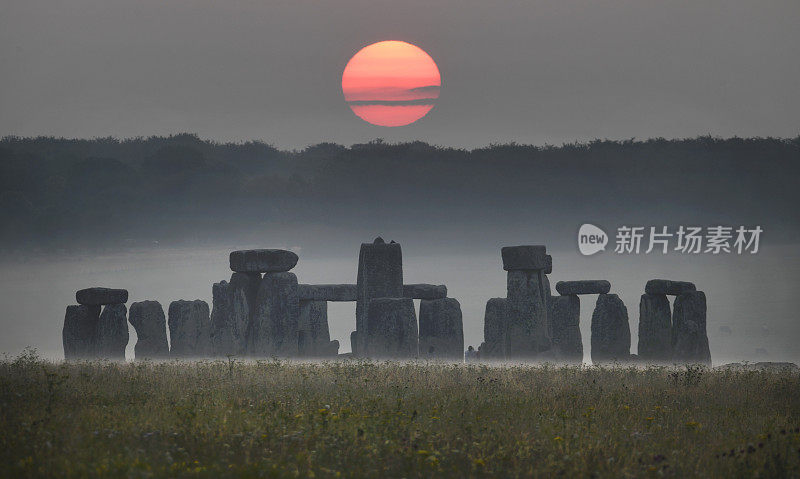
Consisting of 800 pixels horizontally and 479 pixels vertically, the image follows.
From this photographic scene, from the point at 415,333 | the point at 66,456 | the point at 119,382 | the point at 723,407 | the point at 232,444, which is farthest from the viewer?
the point at 415,333

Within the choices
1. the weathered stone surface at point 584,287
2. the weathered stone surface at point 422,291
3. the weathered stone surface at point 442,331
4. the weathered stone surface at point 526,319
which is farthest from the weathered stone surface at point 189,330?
the weathered stone surface at point 584,287

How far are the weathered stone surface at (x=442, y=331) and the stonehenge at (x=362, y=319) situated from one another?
0.03 m

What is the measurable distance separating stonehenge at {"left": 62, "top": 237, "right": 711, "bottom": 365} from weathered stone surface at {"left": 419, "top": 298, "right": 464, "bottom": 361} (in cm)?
3

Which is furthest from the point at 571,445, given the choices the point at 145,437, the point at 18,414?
the point at 18,414

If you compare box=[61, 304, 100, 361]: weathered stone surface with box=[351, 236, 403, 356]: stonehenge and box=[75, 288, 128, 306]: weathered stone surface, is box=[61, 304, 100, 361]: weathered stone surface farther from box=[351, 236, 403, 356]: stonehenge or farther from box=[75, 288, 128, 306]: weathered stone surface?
box=[351, 236, 403, 356]: stonehenge

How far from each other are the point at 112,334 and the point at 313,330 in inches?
251

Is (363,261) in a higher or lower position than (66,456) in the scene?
higher

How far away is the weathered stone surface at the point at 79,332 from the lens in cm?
3266

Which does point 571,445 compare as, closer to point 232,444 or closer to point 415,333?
point 232,444

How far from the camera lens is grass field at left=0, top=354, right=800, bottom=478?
13.9m

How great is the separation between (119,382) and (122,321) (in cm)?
1209

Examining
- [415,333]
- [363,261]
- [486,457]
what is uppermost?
[363,261]

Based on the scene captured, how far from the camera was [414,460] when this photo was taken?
14203 mm

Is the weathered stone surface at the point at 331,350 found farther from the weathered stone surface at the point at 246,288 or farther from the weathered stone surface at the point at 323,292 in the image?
the weathered stone surface at the point at 246,288
